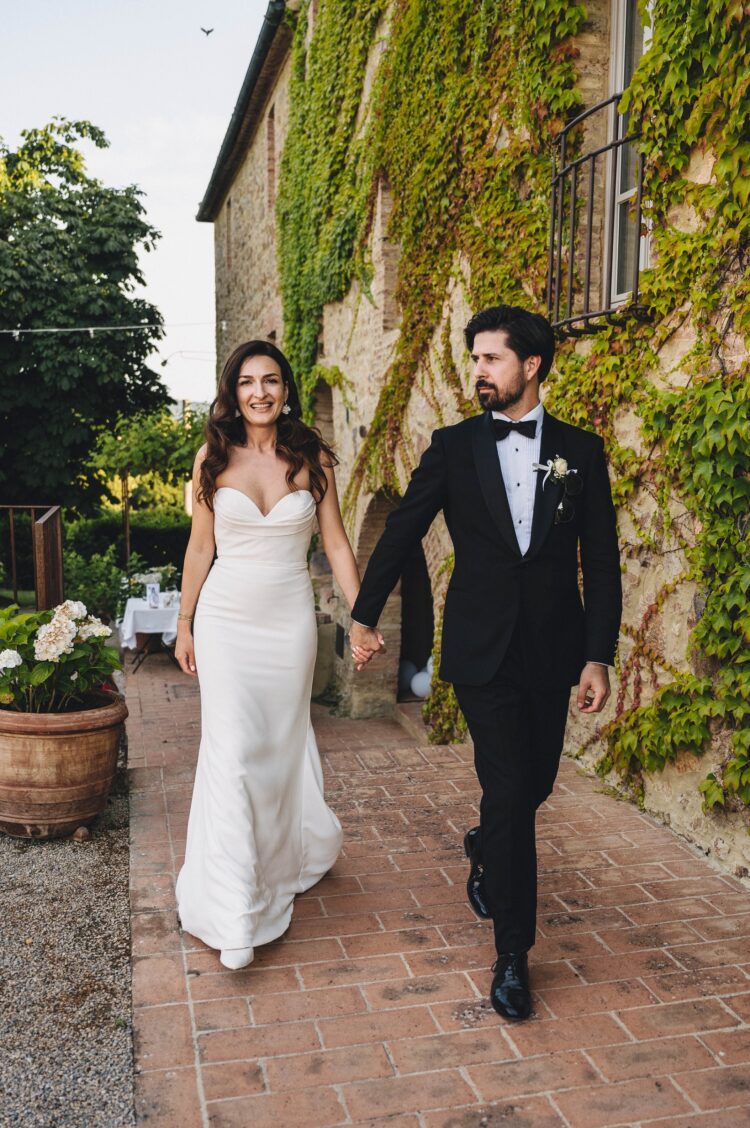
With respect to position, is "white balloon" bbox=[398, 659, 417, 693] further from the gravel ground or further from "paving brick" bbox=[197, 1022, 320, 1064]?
"paving brick" bbox=[197, 1022, 320, 1064]

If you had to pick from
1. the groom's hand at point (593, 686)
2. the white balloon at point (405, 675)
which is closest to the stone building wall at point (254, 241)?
the white balloon at point (405, 675)

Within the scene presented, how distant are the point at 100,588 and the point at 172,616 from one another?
3.21 m

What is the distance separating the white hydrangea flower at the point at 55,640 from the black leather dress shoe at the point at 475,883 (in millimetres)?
2158

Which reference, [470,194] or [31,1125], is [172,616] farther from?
[31,1125]

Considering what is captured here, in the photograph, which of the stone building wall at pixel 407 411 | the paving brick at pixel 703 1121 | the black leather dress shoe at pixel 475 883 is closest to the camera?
the paving brick at pixel 703 1121

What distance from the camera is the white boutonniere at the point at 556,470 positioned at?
2.94 meters

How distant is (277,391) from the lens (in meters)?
3.54

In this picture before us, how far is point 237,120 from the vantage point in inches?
591

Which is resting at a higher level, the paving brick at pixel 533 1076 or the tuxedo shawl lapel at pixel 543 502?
the tuxedo shawl lapel at pixel 543 502

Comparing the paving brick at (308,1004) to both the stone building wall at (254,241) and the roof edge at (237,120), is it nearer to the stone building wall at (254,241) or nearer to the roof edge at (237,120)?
the stone building wall at (254,241)

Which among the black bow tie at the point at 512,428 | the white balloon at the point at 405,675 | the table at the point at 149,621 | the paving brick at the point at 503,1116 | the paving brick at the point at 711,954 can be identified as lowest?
the white balloon at the point at 405,675

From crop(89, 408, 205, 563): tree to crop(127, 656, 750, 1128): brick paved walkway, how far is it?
11279mm

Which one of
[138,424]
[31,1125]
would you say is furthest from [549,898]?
[138,424]

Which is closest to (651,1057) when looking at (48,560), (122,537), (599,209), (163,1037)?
(163,1037)
